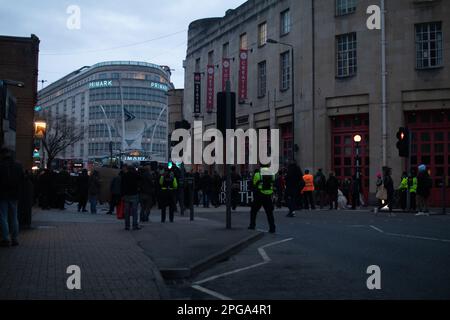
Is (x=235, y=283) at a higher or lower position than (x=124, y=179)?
lower

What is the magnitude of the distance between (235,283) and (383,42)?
85.9 feet

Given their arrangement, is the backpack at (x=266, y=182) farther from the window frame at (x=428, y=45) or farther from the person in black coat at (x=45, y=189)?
the window frame at (x=428, y=45)

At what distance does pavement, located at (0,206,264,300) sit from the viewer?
277 inches

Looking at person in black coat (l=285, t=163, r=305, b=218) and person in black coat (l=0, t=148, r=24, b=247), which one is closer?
person in black coat (l=0, t=148, r=24, b=247)

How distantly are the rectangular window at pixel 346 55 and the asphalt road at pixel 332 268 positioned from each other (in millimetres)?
19875

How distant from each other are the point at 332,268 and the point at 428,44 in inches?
985

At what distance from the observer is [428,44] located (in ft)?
101

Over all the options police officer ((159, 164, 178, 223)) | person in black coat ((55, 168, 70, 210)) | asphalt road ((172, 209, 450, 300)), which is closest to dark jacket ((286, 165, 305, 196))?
police officer ((159, 164, 178, 223))

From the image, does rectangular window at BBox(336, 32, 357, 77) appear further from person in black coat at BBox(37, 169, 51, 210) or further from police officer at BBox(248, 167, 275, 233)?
police officer at BBox(248, 167, 275, 233)

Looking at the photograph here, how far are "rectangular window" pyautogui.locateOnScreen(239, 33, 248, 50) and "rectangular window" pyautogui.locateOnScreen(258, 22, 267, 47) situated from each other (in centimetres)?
208

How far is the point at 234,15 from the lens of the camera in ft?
148
